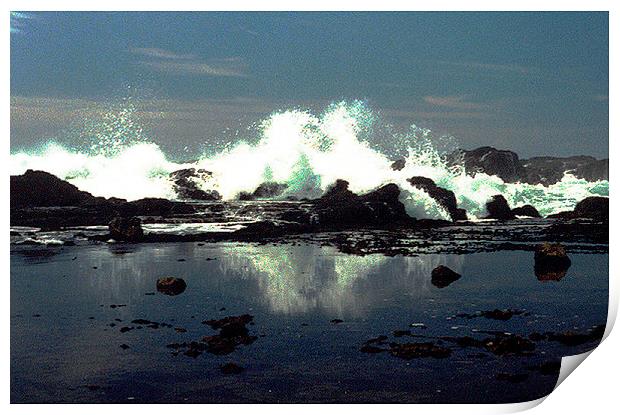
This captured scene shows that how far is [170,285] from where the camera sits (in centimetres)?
564

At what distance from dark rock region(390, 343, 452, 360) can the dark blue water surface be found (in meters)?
0.04

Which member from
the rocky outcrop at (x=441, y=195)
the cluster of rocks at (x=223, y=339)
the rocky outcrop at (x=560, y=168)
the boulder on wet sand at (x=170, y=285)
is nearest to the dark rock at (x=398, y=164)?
the rocky outcrop at (x=441, y=195)

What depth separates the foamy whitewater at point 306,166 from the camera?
224 inches

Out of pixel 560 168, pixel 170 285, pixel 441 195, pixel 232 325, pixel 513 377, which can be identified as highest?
pixel 560 168

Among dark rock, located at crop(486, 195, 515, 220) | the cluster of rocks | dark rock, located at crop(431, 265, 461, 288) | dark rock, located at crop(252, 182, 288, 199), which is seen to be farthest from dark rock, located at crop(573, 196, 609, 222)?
the cluster of rocks

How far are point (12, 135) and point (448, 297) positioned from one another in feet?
9.90

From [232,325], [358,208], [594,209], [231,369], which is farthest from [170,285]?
[594,209]

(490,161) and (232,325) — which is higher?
(490,161)

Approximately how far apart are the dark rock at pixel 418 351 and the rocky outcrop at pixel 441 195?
93cm

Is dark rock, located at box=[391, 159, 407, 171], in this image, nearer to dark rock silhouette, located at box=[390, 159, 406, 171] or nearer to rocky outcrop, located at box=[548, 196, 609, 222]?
dark rock silhouette, located at box=[390, 159, 406, 171]

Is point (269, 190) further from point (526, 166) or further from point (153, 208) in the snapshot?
point (526, 166)

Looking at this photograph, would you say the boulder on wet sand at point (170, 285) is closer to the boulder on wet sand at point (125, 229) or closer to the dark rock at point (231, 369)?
the boulder on wet sand at point (125, 229)

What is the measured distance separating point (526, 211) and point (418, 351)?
51.5 inches
